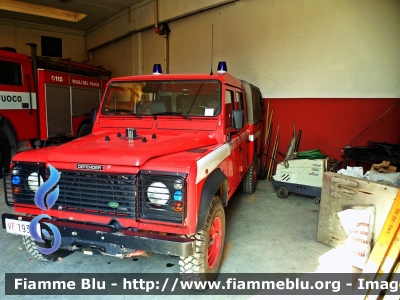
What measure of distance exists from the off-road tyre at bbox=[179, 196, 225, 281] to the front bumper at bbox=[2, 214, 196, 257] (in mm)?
140

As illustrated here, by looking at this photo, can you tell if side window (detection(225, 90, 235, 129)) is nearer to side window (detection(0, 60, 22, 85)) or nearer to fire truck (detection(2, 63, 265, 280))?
fire truck (detection(2, 63, 265, 280))

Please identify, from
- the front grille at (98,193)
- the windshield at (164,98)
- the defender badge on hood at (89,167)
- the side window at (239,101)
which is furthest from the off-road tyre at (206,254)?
the side window at (239,101)

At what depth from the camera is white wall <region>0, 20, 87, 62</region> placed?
9539 millimetres

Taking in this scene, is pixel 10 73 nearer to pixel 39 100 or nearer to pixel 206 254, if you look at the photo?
pixel 39 100

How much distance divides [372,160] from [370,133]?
39.3 inches

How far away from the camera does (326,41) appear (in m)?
5.25

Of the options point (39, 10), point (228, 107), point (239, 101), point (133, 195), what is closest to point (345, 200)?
point (228, 107)

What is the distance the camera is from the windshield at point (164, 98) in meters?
3.00

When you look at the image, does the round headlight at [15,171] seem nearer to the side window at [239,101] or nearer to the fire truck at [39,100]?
the side window at [239,101]

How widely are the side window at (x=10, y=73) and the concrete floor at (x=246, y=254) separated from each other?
282 cm

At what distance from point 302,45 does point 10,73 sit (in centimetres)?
575

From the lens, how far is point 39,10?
30.5 ft

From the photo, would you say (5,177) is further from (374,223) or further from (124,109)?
(374,223)

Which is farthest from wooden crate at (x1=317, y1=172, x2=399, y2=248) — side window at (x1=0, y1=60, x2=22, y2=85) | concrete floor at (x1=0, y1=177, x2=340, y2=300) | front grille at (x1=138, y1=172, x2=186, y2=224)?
side window at (x1=0, y1=60, x2=22, y2=85)
